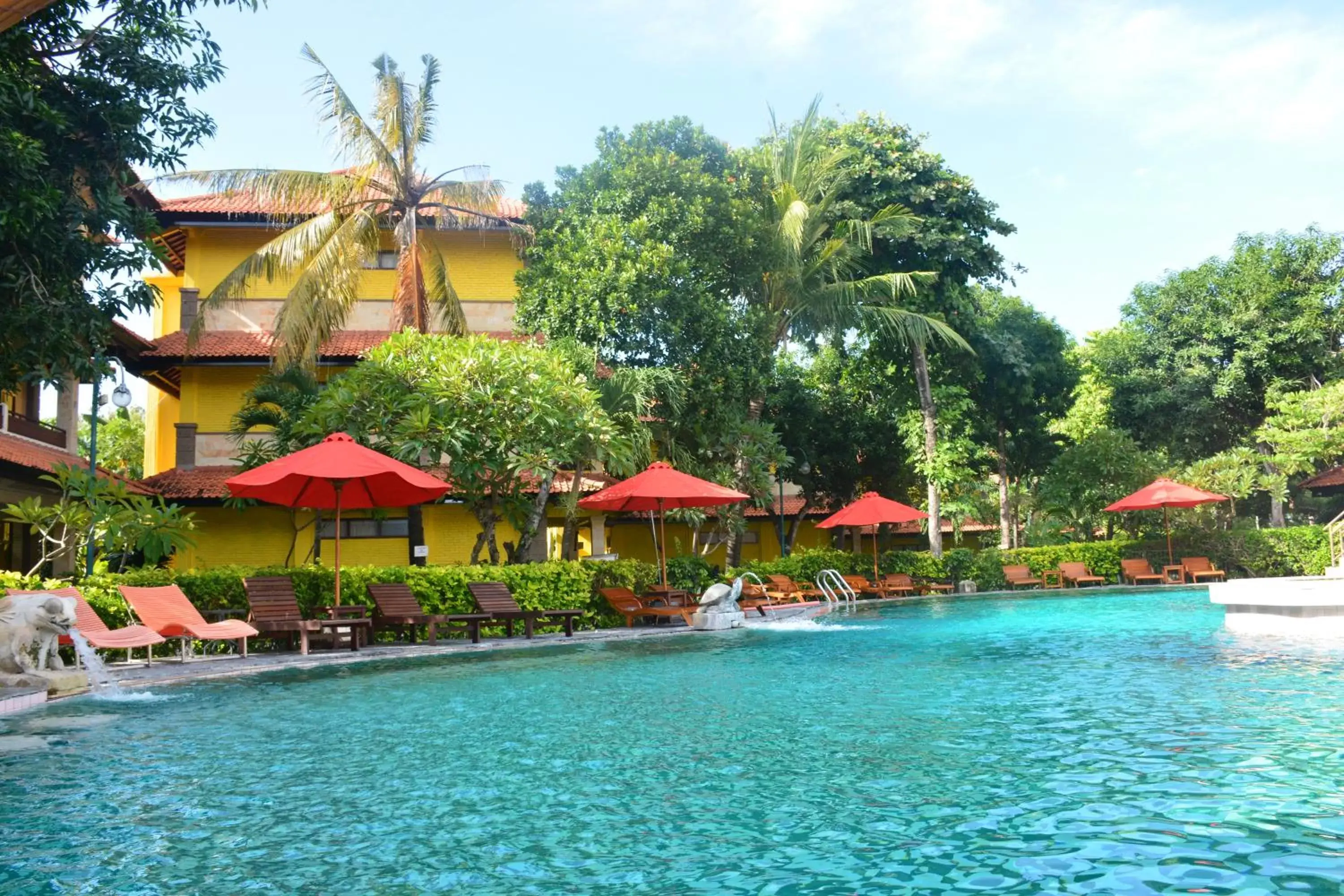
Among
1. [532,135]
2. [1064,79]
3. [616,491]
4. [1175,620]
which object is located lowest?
[1175,620]

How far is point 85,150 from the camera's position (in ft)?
34.2

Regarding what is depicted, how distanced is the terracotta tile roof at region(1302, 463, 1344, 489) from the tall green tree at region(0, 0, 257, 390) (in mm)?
34434

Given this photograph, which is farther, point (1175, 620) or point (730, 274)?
point (730, 274)

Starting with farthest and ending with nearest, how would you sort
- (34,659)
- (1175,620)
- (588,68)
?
1. (588,68)
2. (1175,620)
3. (34,659)

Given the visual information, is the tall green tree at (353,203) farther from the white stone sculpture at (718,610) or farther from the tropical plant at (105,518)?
the tropical plant at (105,518)

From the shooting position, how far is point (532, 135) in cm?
2177

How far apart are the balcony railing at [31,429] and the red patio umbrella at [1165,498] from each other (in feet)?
82.7

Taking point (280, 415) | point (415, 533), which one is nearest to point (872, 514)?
point (415, 533)

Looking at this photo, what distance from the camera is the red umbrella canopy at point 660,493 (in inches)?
675

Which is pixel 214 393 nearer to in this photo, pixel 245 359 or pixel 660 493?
pixel 245 359

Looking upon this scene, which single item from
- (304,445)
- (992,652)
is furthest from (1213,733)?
(304,445)

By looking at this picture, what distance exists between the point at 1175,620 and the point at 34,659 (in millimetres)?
15443

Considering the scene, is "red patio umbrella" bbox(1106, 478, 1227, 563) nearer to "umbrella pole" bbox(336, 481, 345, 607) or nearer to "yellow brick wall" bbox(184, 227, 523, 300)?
"yellow brick wall" bbox(184, 227, 523, 300)

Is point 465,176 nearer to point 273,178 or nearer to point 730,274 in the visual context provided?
point 273,178
